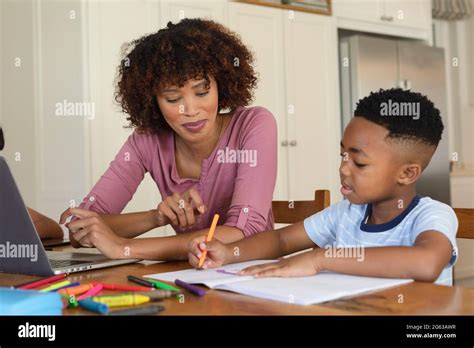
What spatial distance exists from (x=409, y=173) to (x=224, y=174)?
503 mm

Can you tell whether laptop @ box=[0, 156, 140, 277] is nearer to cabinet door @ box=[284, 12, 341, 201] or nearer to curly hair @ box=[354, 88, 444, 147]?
curly hair @ box=[354, 88, 444, 147]

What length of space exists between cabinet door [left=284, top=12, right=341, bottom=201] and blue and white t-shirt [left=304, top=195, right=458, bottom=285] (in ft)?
7.60

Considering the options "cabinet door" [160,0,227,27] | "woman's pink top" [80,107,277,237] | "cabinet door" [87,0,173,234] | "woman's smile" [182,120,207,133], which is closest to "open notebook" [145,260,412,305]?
"woman's pink top" [80,107,277,237]

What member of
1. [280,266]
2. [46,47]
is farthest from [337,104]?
[280,266]

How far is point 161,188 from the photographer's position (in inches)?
59.6

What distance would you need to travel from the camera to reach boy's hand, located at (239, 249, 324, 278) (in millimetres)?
864

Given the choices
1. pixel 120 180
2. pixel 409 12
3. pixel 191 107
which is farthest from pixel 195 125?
pixel 409 12

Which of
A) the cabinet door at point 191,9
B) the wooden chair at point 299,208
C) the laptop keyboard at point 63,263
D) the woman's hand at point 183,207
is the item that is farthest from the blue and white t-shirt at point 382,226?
the cabinet door at point 191,9

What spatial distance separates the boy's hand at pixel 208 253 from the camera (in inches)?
39.5

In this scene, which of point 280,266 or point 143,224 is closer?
point 280,266

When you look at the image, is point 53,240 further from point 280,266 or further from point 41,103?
point 41,103
